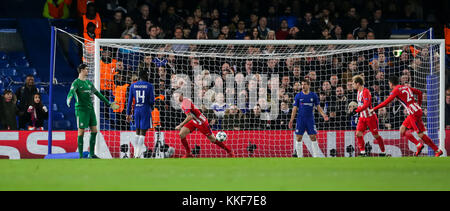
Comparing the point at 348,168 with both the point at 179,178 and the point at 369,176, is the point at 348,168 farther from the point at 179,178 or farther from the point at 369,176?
the point at 179,178

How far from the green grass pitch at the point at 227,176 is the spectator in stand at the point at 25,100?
500 centimetres

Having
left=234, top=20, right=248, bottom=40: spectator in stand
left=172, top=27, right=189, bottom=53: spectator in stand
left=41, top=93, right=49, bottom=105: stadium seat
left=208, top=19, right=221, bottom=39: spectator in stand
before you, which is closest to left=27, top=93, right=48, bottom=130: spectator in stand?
left=41, top=93, right=49, bottom=105: stadium seat

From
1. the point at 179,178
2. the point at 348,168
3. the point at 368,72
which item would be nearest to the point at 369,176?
the point at 348,168

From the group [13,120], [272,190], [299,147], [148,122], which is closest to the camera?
[272,190]

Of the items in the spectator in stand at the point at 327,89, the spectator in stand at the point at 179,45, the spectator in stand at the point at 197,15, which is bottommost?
the spectator in stand at the point at 327,89

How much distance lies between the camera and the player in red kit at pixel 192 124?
971cm

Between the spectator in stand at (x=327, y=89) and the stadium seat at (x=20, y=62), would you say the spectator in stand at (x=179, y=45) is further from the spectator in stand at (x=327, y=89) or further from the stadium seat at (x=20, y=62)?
the stadium seat at (x=20, y=62)

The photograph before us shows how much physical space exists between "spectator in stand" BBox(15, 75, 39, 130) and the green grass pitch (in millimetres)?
5000

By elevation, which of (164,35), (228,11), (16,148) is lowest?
(16,148)

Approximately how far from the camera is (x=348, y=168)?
569 cm

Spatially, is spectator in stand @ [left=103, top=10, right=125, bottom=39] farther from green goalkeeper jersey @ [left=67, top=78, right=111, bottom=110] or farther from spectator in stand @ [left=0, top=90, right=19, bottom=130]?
green goalkeeper jersey @ [left=67, top=78, right=111, bottom=110]

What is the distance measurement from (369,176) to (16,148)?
25.4 feet

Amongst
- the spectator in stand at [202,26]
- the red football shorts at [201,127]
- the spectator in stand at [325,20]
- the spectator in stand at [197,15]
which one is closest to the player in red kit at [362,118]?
the red football shorts at [201,127]

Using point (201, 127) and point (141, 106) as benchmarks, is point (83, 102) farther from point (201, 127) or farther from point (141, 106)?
point (201, 127)
